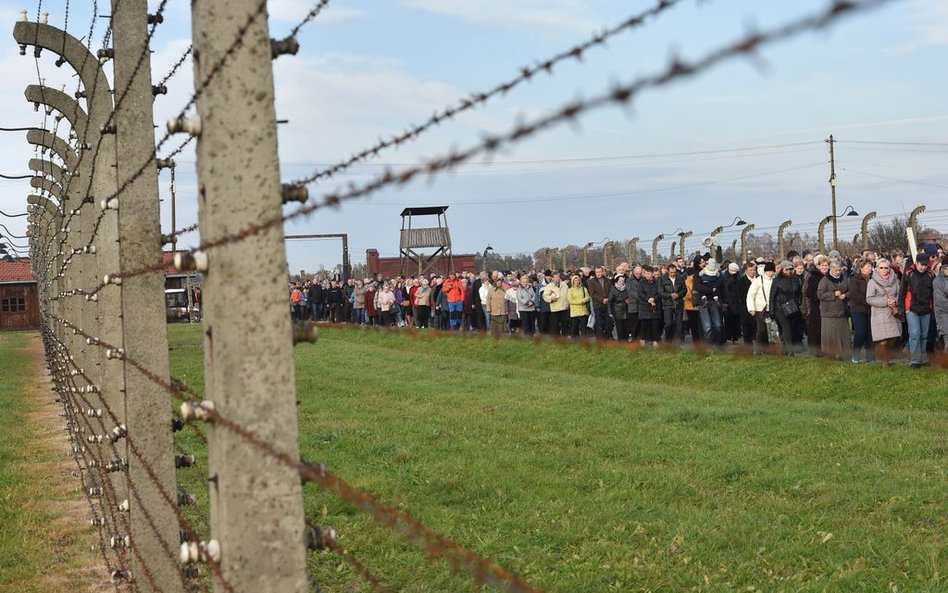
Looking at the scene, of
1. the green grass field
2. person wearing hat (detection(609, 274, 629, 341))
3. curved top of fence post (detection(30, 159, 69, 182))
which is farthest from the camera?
person wearing hat (detection(609, 274, 629, 341))

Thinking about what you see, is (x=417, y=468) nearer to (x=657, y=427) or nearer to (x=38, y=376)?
(x=657, y=427)

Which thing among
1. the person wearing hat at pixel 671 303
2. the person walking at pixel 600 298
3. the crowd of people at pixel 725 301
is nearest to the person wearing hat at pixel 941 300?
the crowd of people at pixel 725 301

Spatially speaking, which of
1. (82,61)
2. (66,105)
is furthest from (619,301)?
(82,61)

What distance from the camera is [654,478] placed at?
10.1 m

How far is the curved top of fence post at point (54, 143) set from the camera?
10.0 m

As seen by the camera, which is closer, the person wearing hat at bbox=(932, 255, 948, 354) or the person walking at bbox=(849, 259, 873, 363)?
the person wearing hat at bbox=(932, 255, 948, 354)

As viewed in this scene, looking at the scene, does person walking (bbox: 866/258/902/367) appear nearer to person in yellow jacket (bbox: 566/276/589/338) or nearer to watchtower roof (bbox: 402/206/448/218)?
person in yellow jacket (bbox: 566/276/589/338)

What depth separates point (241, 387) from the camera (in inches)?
107

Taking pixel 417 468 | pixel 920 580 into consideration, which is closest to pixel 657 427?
pixel 417 468

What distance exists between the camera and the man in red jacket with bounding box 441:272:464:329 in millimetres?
31938

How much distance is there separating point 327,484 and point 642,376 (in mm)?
18841

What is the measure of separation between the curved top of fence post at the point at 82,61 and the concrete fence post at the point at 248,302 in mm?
4224

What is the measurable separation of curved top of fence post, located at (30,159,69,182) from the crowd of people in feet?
15.9

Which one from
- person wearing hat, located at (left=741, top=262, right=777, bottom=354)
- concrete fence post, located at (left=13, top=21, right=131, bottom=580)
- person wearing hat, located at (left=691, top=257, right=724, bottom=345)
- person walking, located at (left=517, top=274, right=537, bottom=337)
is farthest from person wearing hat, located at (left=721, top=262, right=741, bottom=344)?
concrete fence post, located at (left=13, top=21, right=131, bottom=580)
